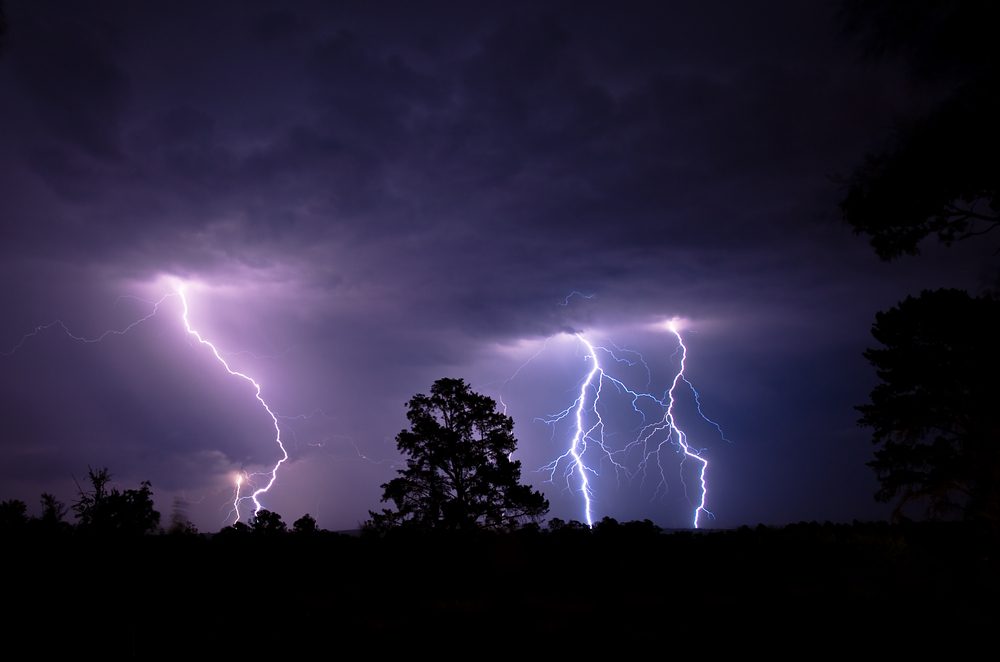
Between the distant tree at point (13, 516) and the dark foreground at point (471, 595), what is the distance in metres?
0.88

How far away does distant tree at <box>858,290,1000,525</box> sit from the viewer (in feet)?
54.2

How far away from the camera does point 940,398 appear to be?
1823 centimetres

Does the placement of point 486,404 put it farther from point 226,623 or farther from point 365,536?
point 226,623

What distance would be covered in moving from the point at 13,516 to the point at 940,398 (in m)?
23.4

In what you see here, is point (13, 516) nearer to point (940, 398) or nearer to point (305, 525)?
point (305, 525)

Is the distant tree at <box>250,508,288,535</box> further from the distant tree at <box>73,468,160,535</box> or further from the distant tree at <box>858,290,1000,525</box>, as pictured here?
the distant tree at <box>858,290,1000,525</box>

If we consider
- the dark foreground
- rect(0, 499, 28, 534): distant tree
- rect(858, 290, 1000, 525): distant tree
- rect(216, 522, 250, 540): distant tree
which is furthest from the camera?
rect(858, 290, 1000, 525): distant tree

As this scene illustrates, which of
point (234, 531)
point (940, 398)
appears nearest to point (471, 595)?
point (234, 531)

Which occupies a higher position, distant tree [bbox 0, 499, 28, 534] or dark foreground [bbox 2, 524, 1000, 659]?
distant tree [bbox 0, 499, 28, 534]

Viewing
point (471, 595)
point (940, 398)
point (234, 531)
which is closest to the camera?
point (471, 595)

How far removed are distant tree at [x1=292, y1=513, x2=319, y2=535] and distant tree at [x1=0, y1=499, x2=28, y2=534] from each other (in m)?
4.68

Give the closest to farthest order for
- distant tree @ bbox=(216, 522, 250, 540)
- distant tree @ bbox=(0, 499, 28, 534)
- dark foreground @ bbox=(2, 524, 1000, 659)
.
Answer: dark foreground @ bbox=(2, 524, 1000, 659), distant tree @ bbox=(0, 499, 28, 534), distant tree @ bbox=(216, 522, 250, 540)

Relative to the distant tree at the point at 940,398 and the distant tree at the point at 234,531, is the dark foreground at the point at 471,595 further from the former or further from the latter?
the distant tree at the point at 940,398

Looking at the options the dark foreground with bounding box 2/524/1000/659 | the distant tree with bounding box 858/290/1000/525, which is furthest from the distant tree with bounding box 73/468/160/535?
the distant tree with bounding box 858/290/1000/525
